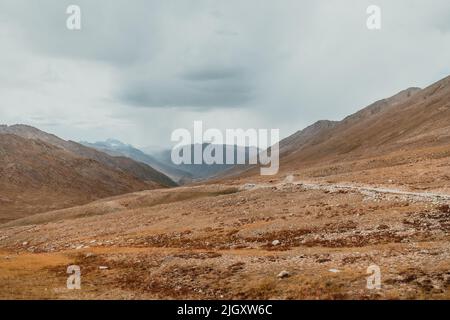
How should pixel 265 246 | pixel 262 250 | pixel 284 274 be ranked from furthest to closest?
pixel 265 246
pixel 262 250
pixel 284 274

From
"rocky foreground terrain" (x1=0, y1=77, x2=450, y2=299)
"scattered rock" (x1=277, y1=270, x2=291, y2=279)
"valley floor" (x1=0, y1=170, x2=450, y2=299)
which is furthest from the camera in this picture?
"scattered rock" (x1=277, y1=270, x2=291, y2=279)

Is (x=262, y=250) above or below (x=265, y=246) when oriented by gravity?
below

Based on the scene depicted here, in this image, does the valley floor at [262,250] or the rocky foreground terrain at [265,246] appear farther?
the rocky foreground terrain at [265,246]

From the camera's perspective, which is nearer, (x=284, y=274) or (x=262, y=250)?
(x=284, y=274)

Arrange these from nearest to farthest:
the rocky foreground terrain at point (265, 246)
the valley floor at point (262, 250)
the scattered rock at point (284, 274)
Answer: the valley floor at point (262, 250) → the rocky foreground terrain at point (265, 246) → the scattered rock at point (284, 274)

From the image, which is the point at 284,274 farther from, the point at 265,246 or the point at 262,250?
the point at 265,246

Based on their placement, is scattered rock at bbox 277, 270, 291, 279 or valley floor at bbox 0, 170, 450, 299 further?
scattered rock at bbox 277, 270, 291, 279

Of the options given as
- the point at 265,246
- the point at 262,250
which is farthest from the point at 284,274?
the point at 265,246

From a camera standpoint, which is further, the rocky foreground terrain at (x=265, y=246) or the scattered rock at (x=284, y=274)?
the scattered rock at (x=284, y=274)

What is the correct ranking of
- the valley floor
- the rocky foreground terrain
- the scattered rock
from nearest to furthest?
1. the valley floor
2. the rocky foreground terrain
3. the scattered rock

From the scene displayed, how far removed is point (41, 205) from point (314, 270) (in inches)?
7506

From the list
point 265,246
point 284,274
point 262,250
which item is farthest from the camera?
point 265,246

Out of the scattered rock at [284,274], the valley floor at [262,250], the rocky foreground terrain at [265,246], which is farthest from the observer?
the scattered rock at [284,274]
